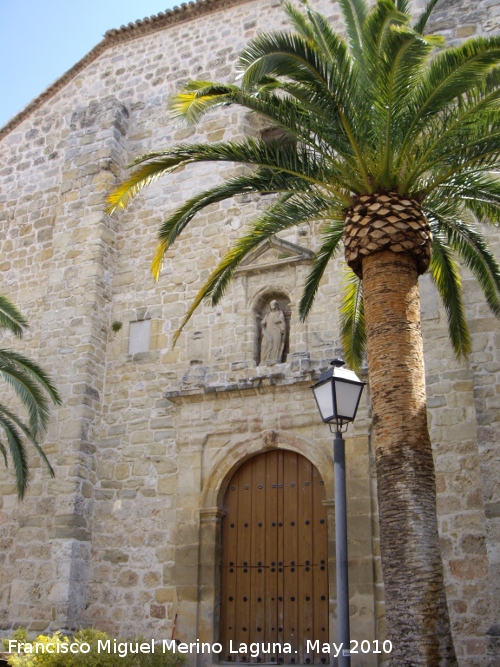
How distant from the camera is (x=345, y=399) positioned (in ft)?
21.8

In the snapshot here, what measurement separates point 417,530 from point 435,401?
11.2 feet

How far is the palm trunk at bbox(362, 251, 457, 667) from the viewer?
6051 millimetres

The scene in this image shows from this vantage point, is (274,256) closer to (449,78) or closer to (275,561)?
(275,561)

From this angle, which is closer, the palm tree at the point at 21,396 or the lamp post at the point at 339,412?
the lamp post at the point at 339,412

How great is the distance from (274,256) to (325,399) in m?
5.05

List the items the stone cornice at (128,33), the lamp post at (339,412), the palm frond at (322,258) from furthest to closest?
the stone cornice at (128,33)
the palm frond at (322,258)
the lamp post at (339,412)

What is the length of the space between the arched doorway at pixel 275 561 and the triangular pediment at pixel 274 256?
2.65m

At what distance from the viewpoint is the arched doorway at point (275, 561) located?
952 cm

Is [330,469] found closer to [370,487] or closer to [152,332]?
[370,487]

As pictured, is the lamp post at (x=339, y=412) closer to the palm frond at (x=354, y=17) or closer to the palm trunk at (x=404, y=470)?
the palm trunk at (x=404, y=470)

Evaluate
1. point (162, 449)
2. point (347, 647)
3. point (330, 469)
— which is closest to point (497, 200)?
point (330, 469)

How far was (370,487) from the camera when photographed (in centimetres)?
949

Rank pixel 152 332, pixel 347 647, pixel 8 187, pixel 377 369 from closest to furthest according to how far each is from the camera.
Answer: pixel 347 647 → pixel 377 369 → pixel 152 332 → pixel 8 187

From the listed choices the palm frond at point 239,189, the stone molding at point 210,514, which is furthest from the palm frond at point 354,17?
the stone molding at point 210,514
